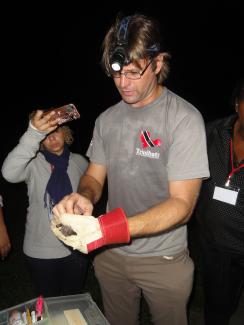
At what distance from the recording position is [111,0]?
3534cm

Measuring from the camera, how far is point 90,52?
122 feet

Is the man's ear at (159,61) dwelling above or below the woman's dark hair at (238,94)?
above

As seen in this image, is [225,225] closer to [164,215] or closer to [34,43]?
[164,215]

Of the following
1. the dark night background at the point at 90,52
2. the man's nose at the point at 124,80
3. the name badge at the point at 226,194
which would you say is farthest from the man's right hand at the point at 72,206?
the dark night background at the point at 90,52

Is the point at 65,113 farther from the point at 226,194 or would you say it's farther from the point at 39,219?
the point at 226,194

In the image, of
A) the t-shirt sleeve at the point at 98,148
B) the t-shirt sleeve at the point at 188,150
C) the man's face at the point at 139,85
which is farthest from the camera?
the t-shirt sleeve at the point at 98,148

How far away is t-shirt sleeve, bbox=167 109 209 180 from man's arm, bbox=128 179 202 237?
0.06 meters

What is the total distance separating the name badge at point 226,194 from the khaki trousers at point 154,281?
0.73 m

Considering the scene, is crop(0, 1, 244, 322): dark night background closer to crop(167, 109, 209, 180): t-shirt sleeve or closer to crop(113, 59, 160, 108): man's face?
crop(113, 59, 160, 108): man's face

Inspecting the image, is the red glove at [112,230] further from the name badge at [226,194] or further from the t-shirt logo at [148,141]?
the name badge at [226,194]

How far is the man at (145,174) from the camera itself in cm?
194

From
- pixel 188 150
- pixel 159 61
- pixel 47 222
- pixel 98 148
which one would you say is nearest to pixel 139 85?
pixel 159 61

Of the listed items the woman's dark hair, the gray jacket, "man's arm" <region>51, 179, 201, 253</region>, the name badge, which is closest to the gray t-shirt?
"man's arm" <region>51, 179, 201, 253</region>

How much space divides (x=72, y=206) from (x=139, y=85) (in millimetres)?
917
